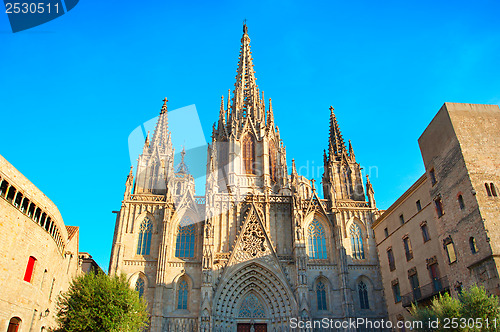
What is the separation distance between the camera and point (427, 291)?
76.6 ft

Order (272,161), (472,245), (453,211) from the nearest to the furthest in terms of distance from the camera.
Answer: (472,245) < (453,211) < (272,161)

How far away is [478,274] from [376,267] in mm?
14150

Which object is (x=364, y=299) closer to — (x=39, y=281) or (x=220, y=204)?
(x=220, y=204)

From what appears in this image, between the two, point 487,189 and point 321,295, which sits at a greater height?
point 487,189

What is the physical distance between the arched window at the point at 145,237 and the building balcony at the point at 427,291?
2057cm

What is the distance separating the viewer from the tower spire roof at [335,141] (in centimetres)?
4010

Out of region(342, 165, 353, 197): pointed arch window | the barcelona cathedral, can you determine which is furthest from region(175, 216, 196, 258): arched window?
region(342, 165, 353, 197): pointed arch window

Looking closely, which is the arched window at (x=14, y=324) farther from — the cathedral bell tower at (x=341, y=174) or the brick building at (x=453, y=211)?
the cathedral bell tower at (x=341, y=174)

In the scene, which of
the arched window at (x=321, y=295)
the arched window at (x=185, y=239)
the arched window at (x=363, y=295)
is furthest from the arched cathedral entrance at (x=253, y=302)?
the arched window at (x=363, y=295)

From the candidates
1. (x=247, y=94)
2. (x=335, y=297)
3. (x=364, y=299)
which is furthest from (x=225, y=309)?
(x=247, y=94)

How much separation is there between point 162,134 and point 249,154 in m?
10.1

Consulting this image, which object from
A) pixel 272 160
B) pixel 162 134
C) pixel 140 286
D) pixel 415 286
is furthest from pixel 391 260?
pixel 162 134

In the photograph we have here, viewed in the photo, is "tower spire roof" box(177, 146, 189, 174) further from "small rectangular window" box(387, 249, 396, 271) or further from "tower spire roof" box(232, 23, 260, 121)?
"small rectangular window" box(387, 249, 396, 271)

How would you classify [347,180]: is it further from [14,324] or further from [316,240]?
[14,324]
